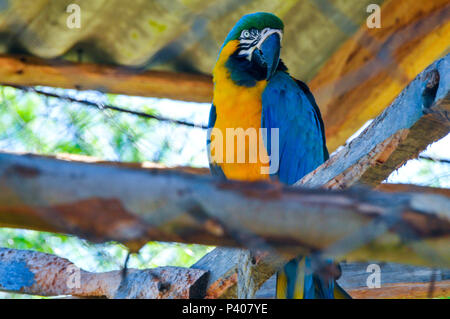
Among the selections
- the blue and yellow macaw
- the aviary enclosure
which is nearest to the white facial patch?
the blue and yellow macaw

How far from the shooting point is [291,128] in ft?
8.36

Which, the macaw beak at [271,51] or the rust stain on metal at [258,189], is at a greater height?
the macaw beak at [271,51]

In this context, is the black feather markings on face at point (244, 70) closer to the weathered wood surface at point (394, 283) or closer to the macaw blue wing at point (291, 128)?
the macaw blue wing at point (291, 128)

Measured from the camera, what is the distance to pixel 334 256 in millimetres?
591

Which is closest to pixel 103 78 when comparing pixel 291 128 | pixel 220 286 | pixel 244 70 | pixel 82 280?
pixel 244 70

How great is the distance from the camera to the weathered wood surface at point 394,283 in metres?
2.17

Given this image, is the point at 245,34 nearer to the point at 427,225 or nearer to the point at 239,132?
the point at 239,132

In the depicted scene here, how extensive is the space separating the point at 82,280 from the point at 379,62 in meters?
1.81

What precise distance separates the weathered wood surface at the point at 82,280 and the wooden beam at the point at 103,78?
1056 mm

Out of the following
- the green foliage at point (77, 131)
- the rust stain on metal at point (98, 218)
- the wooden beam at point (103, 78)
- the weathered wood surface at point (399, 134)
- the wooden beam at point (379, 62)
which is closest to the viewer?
the rust stain on metal at point (98, 218)

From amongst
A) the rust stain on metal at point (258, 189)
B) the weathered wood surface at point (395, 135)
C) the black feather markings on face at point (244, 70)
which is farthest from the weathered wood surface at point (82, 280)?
the rust stain on metal at point (258, 189)
